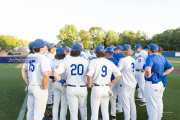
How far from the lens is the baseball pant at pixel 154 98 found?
372 inches

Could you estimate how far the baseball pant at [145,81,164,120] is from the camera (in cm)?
946

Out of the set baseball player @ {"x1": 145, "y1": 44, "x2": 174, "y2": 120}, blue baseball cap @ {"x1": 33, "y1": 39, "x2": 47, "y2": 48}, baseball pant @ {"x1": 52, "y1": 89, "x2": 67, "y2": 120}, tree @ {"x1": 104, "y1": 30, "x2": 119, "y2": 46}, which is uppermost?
tree @ {"x1": 104, "y1": 30, "x2": 119, "y2": 46}

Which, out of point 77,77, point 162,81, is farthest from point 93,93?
point 162,81

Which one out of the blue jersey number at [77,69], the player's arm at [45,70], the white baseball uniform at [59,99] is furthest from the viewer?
the white baseball uniform at [59,99]

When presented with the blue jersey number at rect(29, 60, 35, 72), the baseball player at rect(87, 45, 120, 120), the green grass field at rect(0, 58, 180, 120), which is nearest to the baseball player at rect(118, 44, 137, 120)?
the green grass field at rect(0, 58, 180, 120)

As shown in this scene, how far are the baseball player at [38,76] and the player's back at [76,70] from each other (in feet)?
2.18

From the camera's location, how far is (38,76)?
8398mm

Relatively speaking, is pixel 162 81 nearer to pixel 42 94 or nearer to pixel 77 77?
pixel 77 77

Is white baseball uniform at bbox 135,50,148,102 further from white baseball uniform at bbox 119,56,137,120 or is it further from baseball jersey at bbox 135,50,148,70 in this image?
white baseball uniform at bbox 119,56,137,120

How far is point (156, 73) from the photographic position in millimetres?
9469

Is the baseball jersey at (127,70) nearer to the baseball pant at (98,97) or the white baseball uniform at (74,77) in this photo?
the baseball pant at (98,97)

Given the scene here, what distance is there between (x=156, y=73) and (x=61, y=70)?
7.51 feet

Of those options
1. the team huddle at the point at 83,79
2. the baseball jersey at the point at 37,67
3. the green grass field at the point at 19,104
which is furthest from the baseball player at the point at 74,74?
the green grass field at the point at 19,104

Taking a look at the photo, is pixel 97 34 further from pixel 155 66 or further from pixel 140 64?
pixel 155 66
